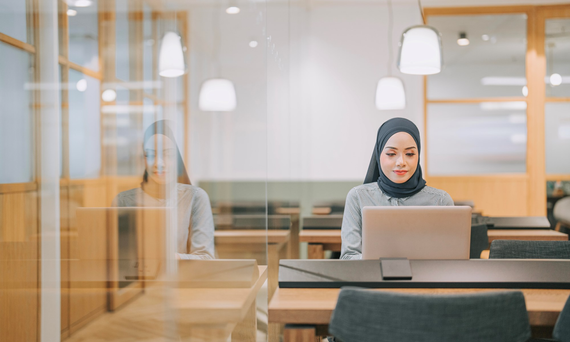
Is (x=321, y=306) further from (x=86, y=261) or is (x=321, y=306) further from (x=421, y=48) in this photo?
(x=421, y=48)

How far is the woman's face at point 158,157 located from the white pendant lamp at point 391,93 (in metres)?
3.07

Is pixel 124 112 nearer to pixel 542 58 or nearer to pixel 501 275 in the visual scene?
pixel 501 275

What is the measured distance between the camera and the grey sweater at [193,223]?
1385mm

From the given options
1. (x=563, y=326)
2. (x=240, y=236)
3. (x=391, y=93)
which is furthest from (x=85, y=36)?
(x=391, y=93)

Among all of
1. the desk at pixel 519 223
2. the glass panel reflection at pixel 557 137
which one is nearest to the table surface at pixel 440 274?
the desk at pixel 519 223

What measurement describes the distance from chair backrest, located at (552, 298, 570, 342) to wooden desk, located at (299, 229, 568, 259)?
6.13 ft

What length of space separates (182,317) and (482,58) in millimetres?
5016

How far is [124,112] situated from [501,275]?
1.30m

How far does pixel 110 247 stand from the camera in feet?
4.94

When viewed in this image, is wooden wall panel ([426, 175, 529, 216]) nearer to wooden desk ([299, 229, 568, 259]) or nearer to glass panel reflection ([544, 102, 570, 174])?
glass panel reflection ([544, 102, 570, 174])

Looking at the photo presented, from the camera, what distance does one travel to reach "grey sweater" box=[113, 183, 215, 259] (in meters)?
1.38

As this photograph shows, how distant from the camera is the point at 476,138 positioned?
17.9 ft

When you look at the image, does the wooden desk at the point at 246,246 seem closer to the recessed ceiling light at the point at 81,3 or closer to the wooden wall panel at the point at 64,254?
the wooden wall panel at the point at 64,254

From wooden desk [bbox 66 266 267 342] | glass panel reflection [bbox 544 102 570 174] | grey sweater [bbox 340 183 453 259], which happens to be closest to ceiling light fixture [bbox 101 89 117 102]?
wooden desk [bbox 66 266 267 342]
